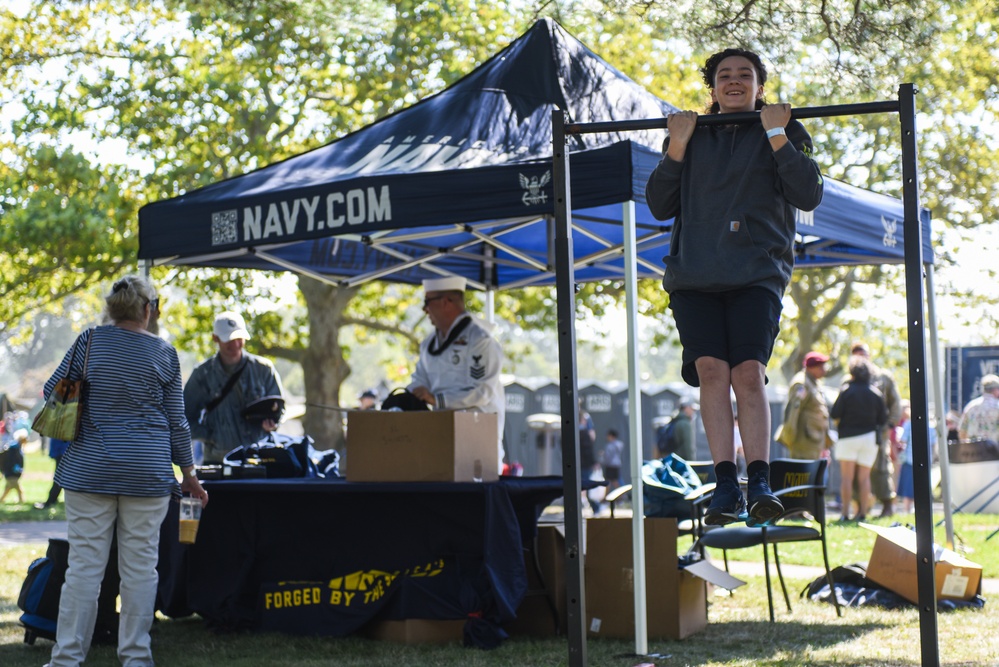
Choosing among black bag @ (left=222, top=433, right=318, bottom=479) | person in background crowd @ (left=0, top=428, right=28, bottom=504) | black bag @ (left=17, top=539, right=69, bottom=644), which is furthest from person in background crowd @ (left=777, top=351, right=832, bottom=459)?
person in background crowd @ (left=0, top=428, right=28, bottom=504)

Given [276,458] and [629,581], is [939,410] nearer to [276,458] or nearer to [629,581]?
[629,581]

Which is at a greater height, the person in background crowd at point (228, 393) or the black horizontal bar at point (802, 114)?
the black horizontal bar at point (802, 114)

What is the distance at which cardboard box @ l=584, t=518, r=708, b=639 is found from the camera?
233 inches

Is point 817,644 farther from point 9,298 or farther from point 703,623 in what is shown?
point 9,298

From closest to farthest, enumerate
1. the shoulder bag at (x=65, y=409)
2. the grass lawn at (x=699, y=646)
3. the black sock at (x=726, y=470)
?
1. the black sock at (x=726, y=470)
2. the shoulder bag at (x=65, y=409)
3. the grass lawn at (x=699, y=646)

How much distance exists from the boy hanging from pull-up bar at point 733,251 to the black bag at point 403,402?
2751 millimetres

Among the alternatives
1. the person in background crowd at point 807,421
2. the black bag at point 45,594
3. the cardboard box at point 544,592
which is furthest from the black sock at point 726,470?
the person in background crowd at point 807,421

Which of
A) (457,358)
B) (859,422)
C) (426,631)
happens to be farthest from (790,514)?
(859,422)

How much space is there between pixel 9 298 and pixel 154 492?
15.4 metres

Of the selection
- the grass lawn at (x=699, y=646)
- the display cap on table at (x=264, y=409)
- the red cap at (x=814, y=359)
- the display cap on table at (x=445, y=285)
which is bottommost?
the grass lawn at (x=699, y=646)

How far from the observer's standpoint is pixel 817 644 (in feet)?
19.2

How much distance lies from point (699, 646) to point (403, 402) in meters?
1.99

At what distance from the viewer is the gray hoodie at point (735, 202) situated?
3668 mm

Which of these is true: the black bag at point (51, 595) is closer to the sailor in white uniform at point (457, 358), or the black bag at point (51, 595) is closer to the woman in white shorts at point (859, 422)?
the sailor in white uniform at point (457, 358)
